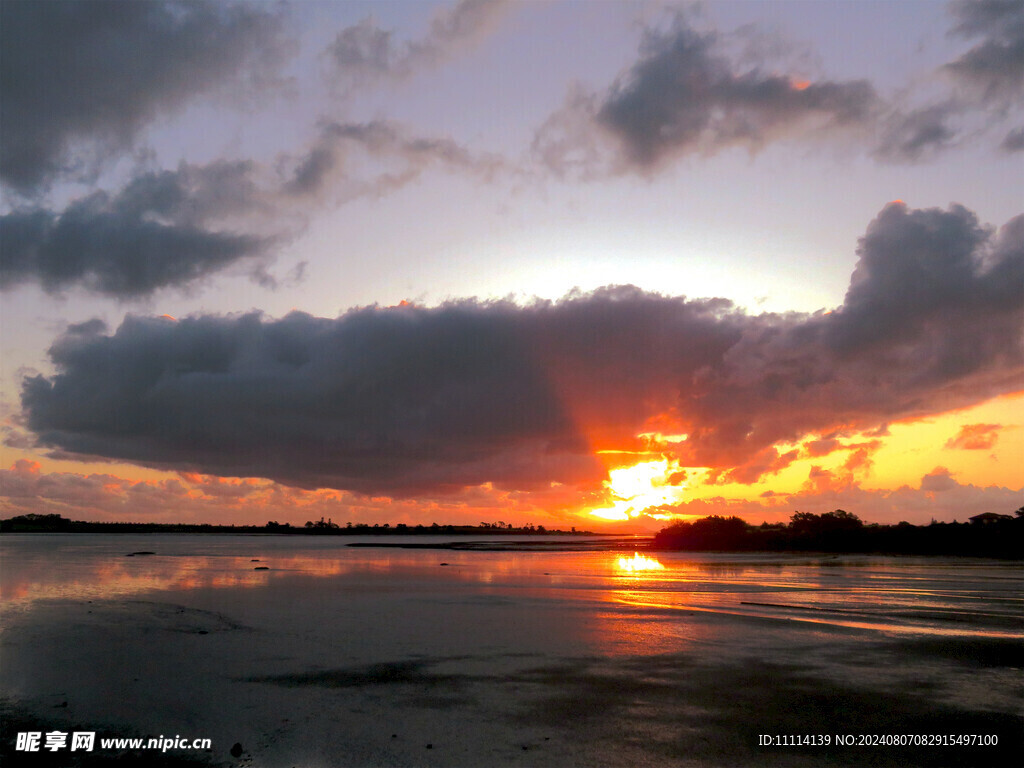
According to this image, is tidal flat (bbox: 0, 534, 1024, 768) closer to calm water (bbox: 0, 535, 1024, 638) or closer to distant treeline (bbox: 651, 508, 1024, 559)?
calm water (bbox: 0, 535, 1024, 638)

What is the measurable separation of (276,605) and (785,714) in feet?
83.0

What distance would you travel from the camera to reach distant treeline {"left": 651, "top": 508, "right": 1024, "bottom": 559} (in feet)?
256

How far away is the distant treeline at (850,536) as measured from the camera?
78125mm

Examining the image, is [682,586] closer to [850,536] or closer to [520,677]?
[520,677]

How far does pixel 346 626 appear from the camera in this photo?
2542 centimetres

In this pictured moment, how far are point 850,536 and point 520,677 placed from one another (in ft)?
303

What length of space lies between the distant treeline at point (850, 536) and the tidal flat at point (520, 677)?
54.0 m

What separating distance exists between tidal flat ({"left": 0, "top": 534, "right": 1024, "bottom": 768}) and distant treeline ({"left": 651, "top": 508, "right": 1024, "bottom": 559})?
177 ft

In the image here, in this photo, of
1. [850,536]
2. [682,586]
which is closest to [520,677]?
[682,586]

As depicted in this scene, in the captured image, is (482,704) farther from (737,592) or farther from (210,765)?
(737,592)

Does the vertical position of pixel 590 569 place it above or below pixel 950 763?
below

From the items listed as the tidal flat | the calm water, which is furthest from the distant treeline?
the tidal flat

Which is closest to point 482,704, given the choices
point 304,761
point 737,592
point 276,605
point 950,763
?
point 304,761

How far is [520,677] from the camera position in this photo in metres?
17.4
